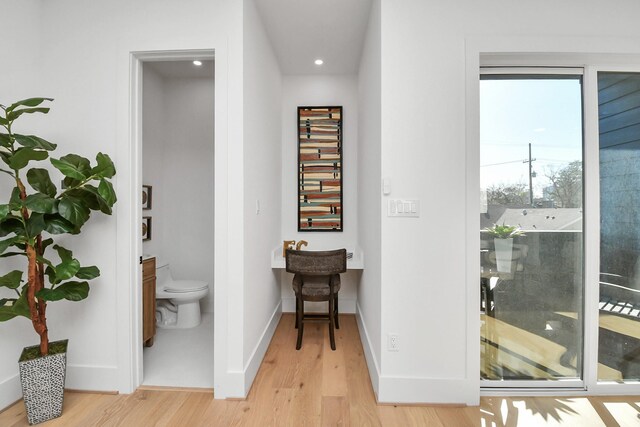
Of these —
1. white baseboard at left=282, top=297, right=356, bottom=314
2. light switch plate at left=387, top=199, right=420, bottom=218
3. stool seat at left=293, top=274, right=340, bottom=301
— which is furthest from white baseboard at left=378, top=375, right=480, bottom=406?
white baseboard at left=282, top=297, right=356, bottom=314

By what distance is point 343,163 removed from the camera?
3350mm

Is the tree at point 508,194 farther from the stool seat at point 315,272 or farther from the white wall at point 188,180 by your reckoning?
the white wall at point 188,180

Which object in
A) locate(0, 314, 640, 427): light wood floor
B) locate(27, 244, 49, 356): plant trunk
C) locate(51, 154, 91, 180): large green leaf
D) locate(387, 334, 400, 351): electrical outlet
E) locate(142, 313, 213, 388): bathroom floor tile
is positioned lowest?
locate(0, 314, 640, 427): light wood floor

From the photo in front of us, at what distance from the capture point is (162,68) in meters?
3.11

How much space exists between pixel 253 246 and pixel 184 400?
1.08m

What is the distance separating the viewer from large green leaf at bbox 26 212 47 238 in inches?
60.8

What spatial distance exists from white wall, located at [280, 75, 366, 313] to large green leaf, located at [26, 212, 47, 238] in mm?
2082

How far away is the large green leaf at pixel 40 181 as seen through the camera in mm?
1615

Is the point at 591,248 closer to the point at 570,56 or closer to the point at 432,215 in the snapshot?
the point at 432,215

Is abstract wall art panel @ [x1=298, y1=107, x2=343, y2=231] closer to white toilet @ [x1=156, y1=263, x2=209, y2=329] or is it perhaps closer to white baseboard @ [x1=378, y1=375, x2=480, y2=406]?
white toilet @ [x1=156, y1=263, x2=209, y2=329]

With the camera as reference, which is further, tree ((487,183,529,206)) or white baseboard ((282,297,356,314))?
white baseboard ((282,297,356,314))

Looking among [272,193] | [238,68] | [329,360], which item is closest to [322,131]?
[272,193]

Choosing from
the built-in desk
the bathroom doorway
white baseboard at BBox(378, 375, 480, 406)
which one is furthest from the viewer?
the bathroom doorway

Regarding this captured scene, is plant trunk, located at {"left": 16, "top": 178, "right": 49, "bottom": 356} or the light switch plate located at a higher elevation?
the light switch plate
